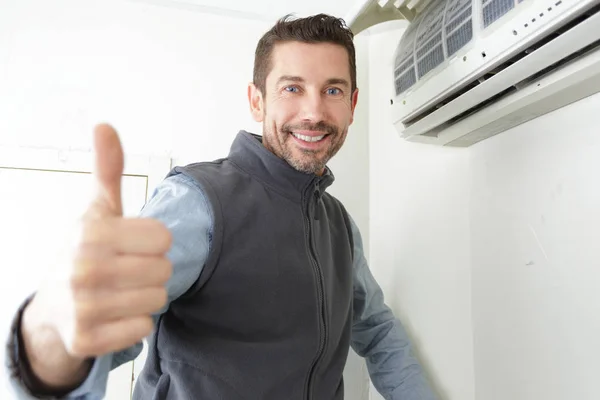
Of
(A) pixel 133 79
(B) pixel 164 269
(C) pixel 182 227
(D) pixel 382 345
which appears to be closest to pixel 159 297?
(B) pixel 164 269

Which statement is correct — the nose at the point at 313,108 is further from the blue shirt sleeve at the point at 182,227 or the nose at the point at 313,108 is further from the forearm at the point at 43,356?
the forearm at the point at 43,356

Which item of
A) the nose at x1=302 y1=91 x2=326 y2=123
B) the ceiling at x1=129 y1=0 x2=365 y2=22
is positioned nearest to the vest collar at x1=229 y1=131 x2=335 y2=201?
the nose at x1=302 y1=91 x2=326 y2=123

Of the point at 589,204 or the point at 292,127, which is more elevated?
the point at 292,127

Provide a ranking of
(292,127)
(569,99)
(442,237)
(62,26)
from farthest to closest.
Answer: (62,26)
(442,237)
(292,127)
(569,99)

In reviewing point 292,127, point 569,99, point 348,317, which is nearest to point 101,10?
point 292,127

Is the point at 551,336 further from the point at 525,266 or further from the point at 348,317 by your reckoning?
the point at 348,317

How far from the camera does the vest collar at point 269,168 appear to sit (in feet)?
2.59

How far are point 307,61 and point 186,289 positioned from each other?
0.51m

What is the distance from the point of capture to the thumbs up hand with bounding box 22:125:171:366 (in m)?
0.30

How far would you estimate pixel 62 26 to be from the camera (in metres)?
1.22

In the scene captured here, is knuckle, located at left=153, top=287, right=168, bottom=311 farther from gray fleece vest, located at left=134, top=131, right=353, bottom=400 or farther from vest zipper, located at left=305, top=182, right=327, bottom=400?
vest zipper, located at left=305, top=182, right=327, bottom=400

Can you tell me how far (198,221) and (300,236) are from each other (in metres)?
0.22

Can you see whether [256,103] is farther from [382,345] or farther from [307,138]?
[382,345]

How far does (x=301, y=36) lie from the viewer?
85 cm
